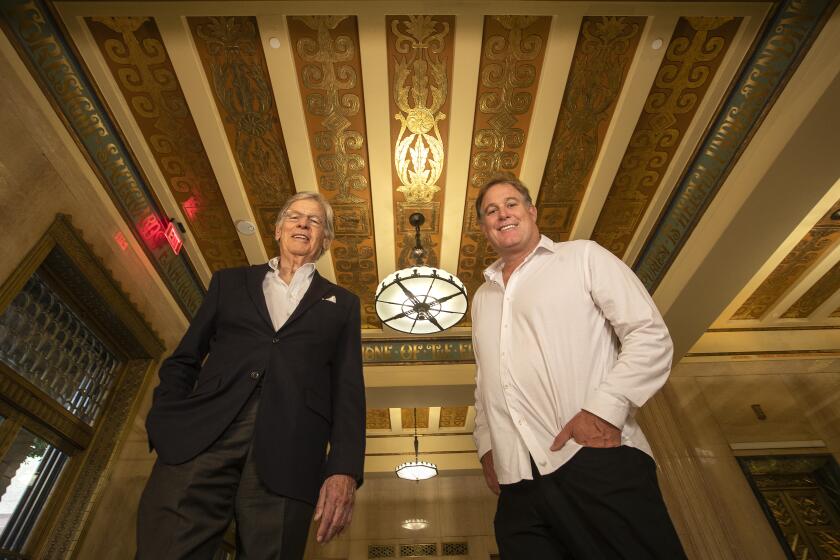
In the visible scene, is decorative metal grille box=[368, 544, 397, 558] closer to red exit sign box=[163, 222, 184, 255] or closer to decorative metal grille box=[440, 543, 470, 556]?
decorative metal grille box=[440, 543, 470, 556]

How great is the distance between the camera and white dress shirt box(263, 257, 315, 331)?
4.86 ft

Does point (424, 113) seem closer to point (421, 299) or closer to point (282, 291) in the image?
point (421, 299)

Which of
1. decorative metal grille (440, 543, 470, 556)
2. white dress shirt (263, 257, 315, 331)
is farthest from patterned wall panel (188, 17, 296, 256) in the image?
decorative metal grille (440, 543, 470, 556)

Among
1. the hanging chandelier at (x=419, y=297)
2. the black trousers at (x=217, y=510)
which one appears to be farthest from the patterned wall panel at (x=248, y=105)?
the black trousers at (x=217, y=510)

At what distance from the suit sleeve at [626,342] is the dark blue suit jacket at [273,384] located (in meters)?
0.71

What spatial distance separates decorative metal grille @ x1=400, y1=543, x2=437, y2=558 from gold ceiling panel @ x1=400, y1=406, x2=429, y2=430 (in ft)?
6.66

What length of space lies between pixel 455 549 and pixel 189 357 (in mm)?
8249

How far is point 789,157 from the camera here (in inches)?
115

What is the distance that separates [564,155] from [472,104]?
0.93m

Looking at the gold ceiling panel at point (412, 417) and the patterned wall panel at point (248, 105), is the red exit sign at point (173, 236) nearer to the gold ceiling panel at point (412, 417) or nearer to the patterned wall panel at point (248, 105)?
the patterned wall panel at point (248, 105)

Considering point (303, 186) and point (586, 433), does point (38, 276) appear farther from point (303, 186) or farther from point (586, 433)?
point (586, 433)

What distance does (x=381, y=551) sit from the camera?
7.98 meters

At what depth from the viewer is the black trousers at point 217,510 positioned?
1.00 meters

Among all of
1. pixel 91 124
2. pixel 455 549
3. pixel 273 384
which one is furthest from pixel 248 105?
pixel 455 549
